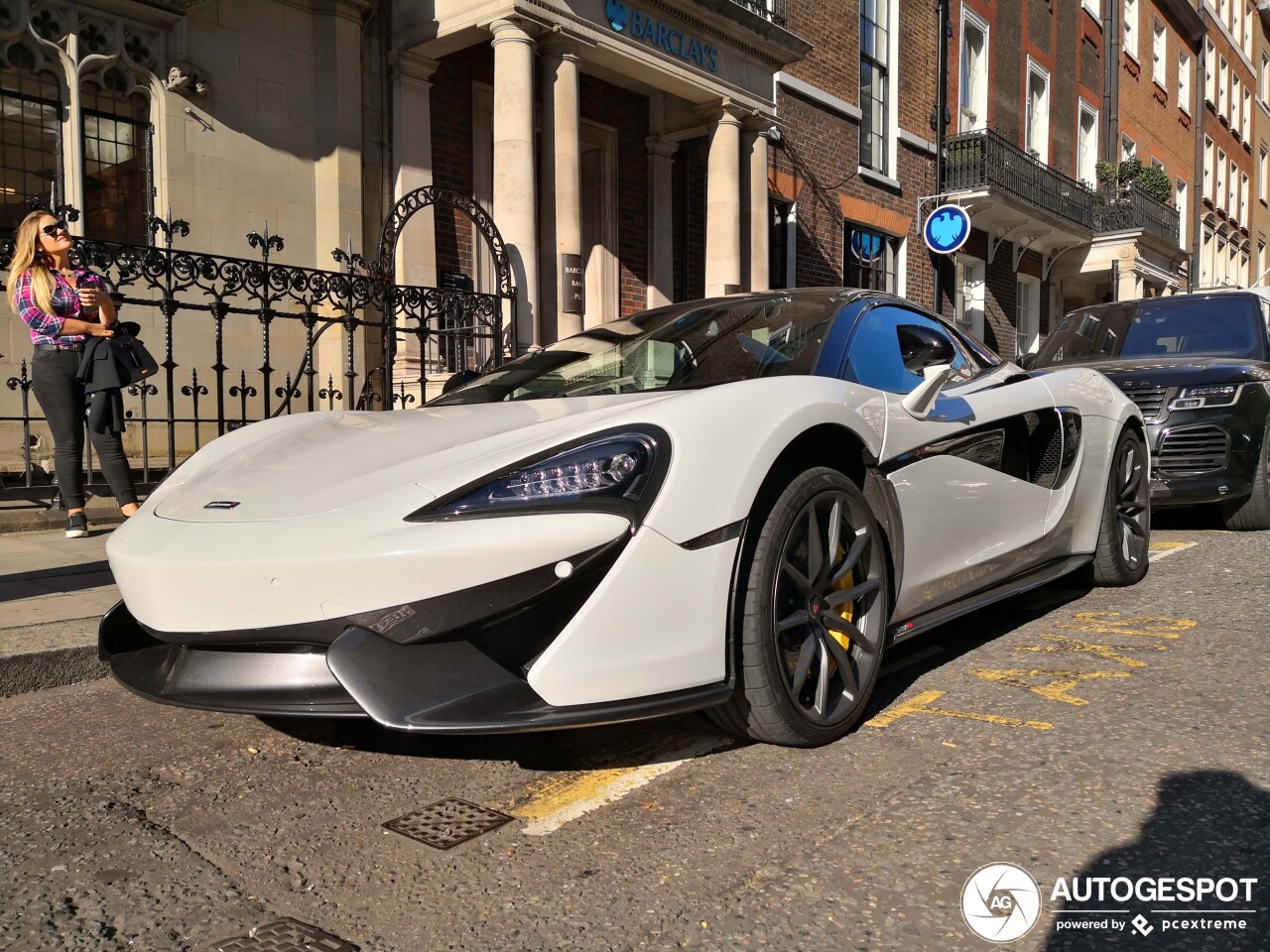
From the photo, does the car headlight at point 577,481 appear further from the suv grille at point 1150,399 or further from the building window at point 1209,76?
the building window at point 1209,76

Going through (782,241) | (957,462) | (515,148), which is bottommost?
(957,462)

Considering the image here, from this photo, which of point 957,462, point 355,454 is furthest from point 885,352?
point 355,454

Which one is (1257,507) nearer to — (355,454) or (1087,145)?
(355,454)

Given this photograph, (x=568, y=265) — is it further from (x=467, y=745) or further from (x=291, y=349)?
(x=467, y=745)

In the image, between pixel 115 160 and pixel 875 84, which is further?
pixel 875 84

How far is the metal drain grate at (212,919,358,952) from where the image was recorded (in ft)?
5.68

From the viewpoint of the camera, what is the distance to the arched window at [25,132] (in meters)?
7.66

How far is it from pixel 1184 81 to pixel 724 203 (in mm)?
26226

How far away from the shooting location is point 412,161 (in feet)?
32.0

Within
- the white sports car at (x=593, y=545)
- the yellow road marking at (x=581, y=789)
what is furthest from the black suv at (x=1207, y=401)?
the yellow road marking at (x=581, y=789)

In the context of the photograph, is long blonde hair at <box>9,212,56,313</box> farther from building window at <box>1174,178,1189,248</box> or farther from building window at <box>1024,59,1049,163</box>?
building window at <box>1174,178,1189,248</box>

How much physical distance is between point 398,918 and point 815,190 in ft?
47.2

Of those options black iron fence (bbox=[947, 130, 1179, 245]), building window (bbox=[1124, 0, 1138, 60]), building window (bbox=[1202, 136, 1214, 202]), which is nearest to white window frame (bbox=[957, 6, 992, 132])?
black iron fence (bbox=[947, 130, 1179, 245])

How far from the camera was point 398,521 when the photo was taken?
2.20 m
